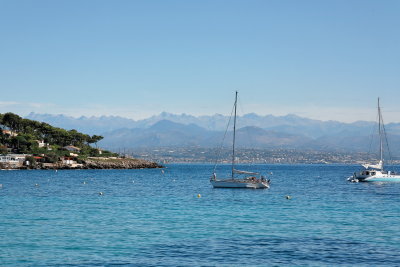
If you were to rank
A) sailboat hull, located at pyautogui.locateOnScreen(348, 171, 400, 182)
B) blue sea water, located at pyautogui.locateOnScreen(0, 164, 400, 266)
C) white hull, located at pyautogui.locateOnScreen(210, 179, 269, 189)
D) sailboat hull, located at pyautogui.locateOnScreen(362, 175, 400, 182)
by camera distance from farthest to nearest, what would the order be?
sailboat hull, located at pyautogui.locateOnScreen(348, 171, 400, 182), sailboat hull, located at pyautogui.locateOnScreen(362, 175, 400, 182), white hull, located at pyautogui.locateOnScreen(210, 179, 269, 189), blue sea water, located at pyautogui.locateOnScreen(0, 164, 400, 266)

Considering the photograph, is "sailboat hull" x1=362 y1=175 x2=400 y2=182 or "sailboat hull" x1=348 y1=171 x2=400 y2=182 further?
"sailboat hull" x1=348 y1=171 x2=400 y2=182

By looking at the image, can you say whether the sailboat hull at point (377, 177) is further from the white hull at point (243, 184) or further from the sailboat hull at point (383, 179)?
the white hull at point (243, 184)

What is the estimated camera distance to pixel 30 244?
4034 centimetres

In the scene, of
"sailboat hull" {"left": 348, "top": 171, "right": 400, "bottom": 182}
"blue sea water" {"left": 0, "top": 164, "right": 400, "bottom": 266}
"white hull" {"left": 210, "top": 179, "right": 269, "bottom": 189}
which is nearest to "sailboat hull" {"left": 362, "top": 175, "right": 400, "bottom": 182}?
"sailboat hull" {"left": 348, "top": 171, "right": 400, "bottom": 182}

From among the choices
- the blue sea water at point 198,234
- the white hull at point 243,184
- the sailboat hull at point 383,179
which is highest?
the sailboat hull at point 383,179

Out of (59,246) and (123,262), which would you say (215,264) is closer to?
(123,262)

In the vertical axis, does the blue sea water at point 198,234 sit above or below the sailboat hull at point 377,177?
below

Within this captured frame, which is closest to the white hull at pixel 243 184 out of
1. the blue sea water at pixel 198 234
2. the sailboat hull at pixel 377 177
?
the blue sea water at pixel 198 234

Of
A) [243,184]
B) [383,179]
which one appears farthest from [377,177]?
[243,184]

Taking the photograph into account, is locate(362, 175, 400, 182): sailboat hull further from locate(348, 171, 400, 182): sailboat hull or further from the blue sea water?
the blue sea water

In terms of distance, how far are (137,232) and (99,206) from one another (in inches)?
928

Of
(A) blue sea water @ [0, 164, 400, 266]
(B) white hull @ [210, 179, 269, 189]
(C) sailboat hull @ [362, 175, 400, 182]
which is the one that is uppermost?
(C) sailboat hull @ [362, 175, 400, 182]

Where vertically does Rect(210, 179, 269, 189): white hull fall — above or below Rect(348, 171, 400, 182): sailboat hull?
below

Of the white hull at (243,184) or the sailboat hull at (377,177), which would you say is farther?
the sailboat hull at (377,177)
